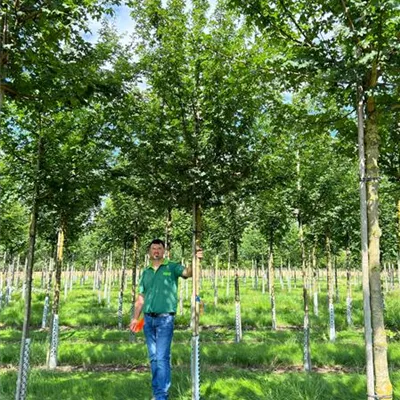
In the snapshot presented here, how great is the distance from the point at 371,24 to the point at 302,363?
25.8 feet

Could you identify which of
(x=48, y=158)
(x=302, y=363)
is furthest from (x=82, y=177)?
(x=302, y=363)

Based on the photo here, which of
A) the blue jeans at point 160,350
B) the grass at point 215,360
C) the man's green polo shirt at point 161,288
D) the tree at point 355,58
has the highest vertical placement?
the tree at point 355,58

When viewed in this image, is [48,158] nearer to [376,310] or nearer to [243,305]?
[376,310]

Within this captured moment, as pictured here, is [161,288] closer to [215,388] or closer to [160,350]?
[160,350]

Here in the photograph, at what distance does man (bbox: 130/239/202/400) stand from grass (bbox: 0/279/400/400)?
95 centimetres

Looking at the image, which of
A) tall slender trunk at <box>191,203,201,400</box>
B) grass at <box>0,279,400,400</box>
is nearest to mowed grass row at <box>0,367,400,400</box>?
grass at <box>0,279,400,400</box>

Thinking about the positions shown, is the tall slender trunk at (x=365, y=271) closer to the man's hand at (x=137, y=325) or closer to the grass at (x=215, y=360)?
the grass at (x=215, y=360)

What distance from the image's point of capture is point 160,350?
14.7ft

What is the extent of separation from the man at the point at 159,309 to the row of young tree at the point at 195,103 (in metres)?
0.37

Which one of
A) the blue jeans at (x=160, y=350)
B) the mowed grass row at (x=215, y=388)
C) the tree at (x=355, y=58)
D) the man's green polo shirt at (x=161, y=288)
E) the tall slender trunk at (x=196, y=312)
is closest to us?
the tree at (x=355, y=58)

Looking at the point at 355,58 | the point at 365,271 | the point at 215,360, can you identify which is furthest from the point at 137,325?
the point at 215,360

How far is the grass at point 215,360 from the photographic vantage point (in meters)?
5.40

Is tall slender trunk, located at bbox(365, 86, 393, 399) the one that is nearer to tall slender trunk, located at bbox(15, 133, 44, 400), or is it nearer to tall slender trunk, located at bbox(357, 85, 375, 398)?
tall slender trunk, located at bbox(357, 85, 375, 398)

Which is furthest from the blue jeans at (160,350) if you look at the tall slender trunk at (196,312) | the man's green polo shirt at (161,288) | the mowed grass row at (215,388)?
the mowed grass row at (215,388)
